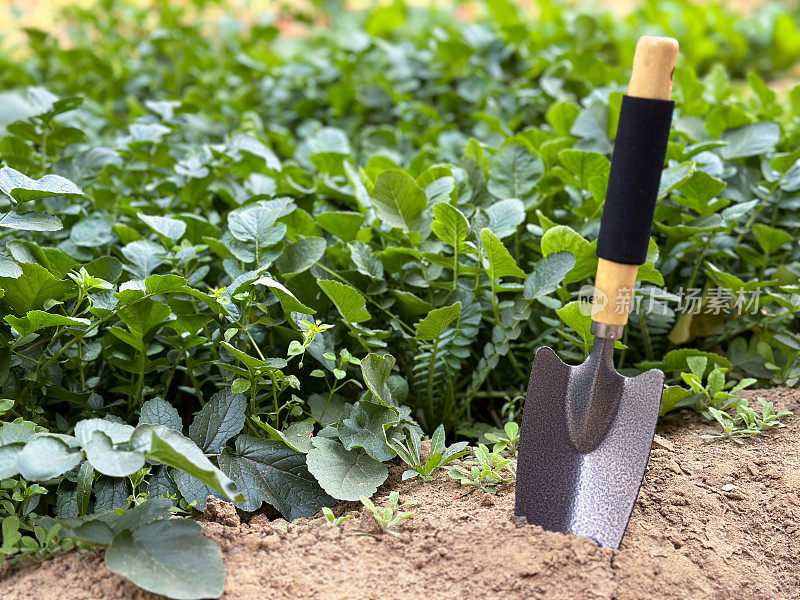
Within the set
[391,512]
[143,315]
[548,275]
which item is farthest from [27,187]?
[548,275]

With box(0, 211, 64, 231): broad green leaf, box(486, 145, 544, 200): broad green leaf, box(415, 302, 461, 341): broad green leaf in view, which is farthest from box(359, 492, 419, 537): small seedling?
box(486, 145, 544, 200): broad green leaf

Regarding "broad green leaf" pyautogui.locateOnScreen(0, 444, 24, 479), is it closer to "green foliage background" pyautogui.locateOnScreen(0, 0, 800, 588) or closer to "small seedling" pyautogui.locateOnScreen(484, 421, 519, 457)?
"green foliage background" pyautogui.locateOnScreen(0, 0, 800, 588)

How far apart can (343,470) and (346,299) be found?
27 cm

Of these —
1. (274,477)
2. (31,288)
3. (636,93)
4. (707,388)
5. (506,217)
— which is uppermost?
(636,93)

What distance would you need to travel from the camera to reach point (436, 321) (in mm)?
1236

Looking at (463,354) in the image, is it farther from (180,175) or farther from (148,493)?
(180,175)

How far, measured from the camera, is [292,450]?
1.24 m

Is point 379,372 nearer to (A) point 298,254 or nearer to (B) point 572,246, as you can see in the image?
(A) point 298,254

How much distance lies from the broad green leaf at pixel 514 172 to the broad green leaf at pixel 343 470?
68cm

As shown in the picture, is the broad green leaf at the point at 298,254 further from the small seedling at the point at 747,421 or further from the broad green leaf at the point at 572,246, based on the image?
the small seedling at the point at 747,421

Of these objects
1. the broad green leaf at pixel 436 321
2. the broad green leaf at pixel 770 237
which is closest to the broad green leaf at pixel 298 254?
the broad green leaf at pixel 436 321

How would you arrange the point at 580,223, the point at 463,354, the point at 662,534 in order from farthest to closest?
the point at 580,223 < the point at 463,354 < the point at 662,534

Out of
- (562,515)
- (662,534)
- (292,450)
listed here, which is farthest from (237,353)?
(662,534)

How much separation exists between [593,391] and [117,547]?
2.32 ft
